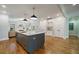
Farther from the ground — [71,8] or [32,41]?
[71,8]

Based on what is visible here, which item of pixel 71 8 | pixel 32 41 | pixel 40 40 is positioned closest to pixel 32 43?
pixel 32 41

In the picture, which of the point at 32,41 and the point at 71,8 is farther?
the point at 32,41

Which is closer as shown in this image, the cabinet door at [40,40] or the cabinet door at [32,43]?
the cabinet door at [32,43]

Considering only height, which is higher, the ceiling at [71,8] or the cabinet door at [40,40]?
the ceiling at [71,8]

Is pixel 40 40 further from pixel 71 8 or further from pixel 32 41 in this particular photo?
pixel 71 8

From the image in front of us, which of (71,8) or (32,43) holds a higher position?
(71,8)

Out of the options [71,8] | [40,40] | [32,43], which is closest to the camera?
[71,8]

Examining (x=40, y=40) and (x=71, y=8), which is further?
(x=40, y=40)

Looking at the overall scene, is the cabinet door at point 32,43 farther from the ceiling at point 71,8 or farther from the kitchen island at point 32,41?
the ceiling at point 71,8

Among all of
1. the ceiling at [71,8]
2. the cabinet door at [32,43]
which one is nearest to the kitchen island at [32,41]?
the cabinet door at [32,43]

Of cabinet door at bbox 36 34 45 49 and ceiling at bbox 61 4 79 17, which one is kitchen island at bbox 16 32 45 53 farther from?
ceiling at bbox 61 4 79 17

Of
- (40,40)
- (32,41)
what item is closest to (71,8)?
(32,41)

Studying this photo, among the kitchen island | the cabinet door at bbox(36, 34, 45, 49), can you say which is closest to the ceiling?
the kitchen island

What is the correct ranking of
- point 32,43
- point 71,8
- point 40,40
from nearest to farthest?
point 71,8 → point 32,43 → point 40,40
